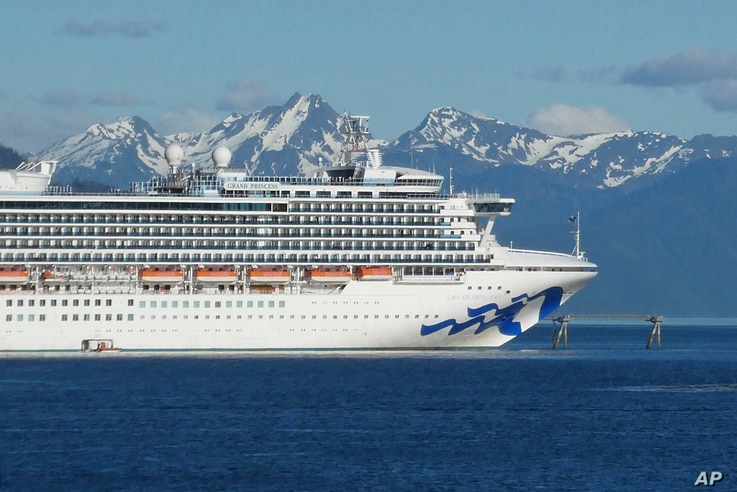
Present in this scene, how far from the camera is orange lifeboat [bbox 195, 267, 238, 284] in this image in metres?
79.0

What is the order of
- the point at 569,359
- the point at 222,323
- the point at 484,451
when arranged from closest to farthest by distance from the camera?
the point at 484,451 → the point at 222,323 → the point at 569,359

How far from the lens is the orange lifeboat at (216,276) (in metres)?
79.0

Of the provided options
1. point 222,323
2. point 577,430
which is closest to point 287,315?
point 222,323

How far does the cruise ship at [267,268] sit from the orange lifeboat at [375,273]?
8 cm

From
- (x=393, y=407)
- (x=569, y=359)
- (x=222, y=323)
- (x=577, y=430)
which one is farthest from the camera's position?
(x=569, y=359)

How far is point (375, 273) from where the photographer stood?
260ft

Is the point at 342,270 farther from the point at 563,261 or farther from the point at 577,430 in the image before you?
the point at 577,430

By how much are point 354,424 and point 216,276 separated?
27.9m

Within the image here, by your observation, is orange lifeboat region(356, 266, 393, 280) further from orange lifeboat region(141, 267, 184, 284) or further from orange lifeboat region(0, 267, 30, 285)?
orange lifeboat region(0, 267, 30, 285)

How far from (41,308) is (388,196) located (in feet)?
61.8

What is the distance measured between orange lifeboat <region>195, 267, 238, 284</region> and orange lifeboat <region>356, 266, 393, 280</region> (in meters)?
6.49

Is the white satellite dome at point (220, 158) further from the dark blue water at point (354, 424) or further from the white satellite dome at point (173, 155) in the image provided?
the dark blue water at point (354, 424)

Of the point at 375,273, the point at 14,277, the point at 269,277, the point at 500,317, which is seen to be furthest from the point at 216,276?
the point at 500,317

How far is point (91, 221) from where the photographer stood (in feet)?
265
